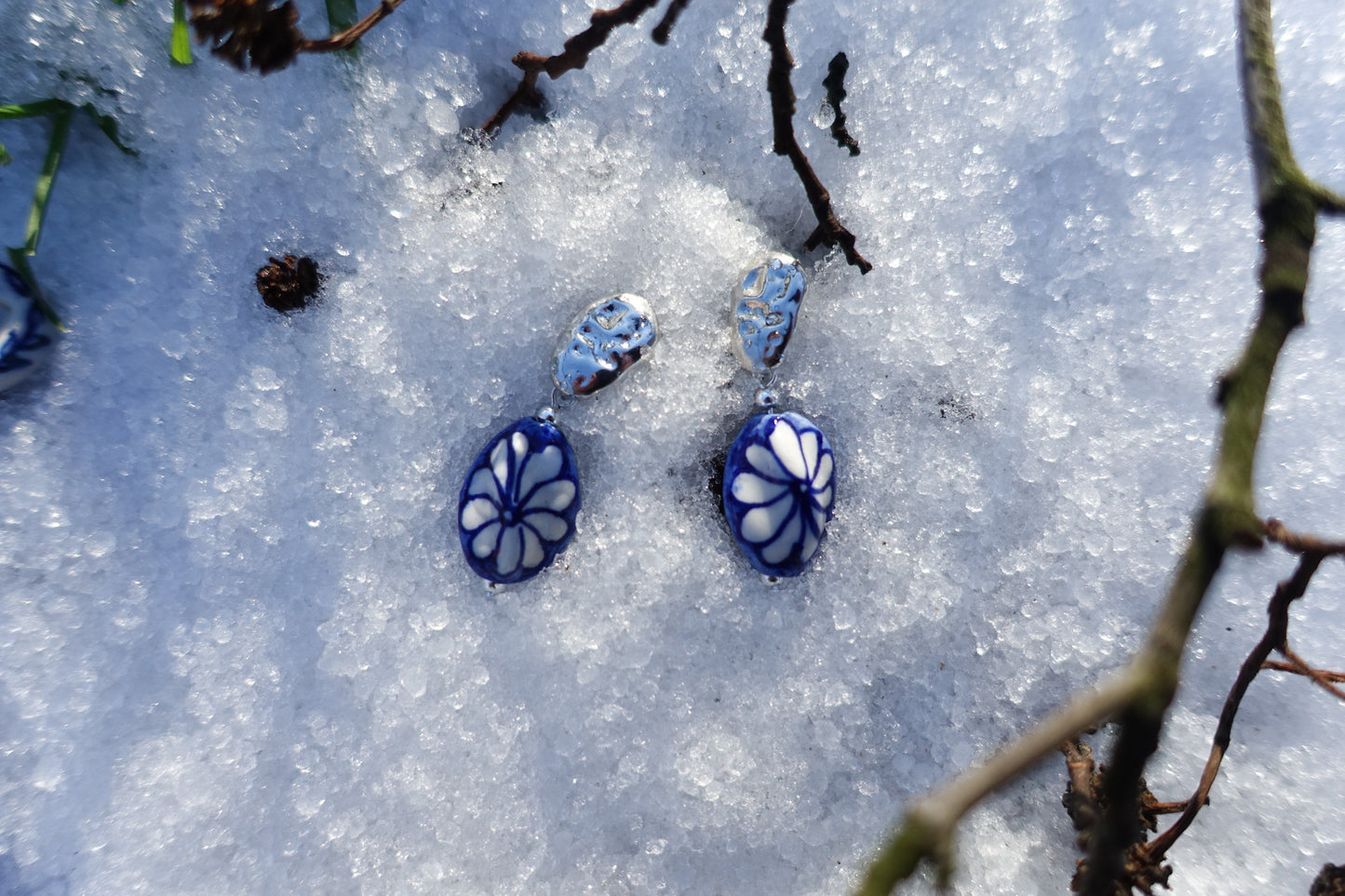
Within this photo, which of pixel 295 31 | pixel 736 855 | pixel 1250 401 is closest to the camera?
pixel 1250 401

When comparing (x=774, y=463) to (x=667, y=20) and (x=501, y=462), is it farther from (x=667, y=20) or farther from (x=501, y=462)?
(x=667, y=20)

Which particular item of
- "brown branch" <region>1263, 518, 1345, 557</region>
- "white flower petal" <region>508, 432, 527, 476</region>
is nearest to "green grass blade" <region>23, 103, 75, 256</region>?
"white flower petal" <region>508, 432, 527, 476</region>

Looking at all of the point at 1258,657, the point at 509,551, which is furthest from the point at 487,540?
the point at 1258,657

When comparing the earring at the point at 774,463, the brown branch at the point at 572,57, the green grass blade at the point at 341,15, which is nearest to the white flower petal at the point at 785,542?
the earring at the point at 774,463

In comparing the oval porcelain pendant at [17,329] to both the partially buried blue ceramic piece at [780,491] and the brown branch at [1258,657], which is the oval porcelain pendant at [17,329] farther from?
the brown branch at [1258,657]

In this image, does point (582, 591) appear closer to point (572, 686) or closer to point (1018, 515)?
point (572, 686)

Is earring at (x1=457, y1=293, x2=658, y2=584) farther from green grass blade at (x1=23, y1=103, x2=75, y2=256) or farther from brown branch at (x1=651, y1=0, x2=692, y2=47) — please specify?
green grass blade at (x1=23, y1=103, x2=75, y2=256)

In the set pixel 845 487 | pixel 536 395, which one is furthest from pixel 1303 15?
pixel 536 395
